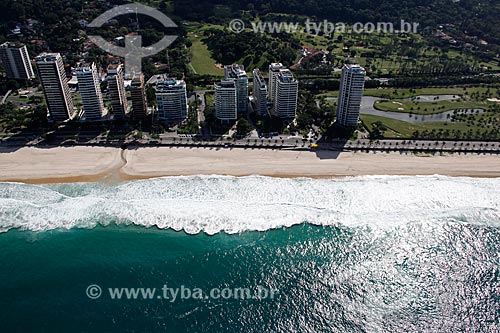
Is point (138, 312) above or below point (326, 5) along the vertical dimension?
below

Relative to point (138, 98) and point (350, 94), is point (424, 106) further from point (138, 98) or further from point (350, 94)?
point (138, 98)

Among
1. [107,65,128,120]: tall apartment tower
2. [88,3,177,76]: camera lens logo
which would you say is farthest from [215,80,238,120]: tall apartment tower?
[88,3,177,76]: camera lens logo

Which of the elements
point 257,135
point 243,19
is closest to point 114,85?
point 257,135

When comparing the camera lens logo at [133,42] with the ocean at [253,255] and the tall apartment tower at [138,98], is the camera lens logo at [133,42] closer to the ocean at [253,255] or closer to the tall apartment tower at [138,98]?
the tall apartment tower at [138,98]

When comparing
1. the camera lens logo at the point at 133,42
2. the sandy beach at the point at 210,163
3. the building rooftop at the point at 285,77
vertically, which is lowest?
the sandy beach at the point at 210,163

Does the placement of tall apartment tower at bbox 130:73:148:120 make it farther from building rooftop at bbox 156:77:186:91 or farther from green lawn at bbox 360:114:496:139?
green lawn at bbox 360:114:496:139

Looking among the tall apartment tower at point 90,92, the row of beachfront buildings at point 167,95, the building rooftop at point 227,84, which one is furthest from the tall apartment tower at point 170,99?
the tall apartment tower at point 90,92

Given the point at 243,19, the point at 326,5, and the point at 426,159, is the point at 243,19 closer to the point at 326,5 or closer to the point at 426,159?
the point at 326,5

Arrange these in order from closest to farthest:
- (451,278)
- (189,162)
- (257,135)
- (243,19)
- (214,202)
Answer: (451,278)
(214,202)
(189,162)
(257,135)
(243,19)

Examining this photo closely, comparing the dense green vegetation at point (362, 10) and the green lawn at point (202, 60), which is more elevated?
the dense green vegetation at point (362, 10)
